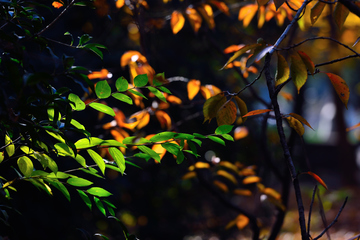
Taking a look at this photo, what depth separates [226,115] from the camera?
832 millimetres

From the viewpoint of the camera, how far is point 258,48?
762 millimetres

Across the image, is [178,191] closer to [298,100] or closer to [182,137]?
[298,100]

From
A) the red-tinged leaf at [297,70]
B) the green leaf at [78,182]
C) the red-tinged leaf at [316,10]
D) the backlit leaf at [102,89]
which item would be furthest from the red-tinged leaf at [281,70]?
the green leaf at [78,182]

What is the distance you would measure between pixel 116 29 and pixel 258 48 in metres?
2.89

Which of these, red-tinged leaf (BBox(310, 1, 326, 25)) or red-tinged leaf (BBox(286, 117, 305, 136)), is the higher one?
red-tinged leaf (BBox(310, 1, 326, 25))

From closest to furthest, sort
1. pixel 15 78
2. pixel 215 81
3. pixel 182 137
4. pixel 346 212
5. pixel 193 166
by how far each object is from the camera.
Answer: pixel 15 78 < pixel 182 137 < pixel 193 166 < pixel 215 81 < pixel 346 212

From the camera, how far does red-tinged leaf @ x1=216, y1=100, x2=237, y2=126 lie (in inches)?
32.5

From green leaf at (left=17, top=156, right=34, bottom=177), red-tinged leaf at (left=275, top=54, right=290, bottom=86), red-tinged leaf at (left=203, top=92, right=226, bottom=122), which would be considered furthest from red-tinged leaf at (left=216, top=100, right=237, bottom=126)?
green leaf at (left=17, top=156, right=34, bottom=177)

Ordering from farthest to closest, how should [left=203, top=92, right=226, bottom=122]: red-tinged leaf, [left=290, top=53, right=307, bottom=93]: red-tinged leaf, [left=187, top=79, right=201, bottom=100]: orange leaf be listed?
1. [left=187, top=79, right=201, bottom=100]: orange leaf
2. [left=203, top=92, right=226, bottom=122]: red-tinged leaf
3. [left=290, top=53, right=307, bottom=93]: red-tinged leaf

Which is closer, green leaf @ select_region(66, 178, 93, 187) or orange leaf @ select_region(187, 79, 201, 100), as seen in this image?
green leaf @ select_region(66, 178, 93, 187)

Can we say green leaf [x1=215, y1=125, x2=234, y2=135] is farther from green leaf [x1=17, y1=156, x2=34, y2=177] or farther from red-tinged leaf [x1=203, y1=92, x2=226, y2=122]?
green leaf [x1=17, y1=156, x2=34, y2=177]

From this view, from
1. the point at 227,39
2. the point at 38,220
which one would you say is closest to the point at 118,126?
→ the point at 38,220

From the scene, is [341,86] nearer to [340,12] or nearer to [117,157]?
[340,12]

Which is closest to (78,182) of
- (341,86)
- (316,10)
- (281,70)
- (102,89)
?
(102,89)
